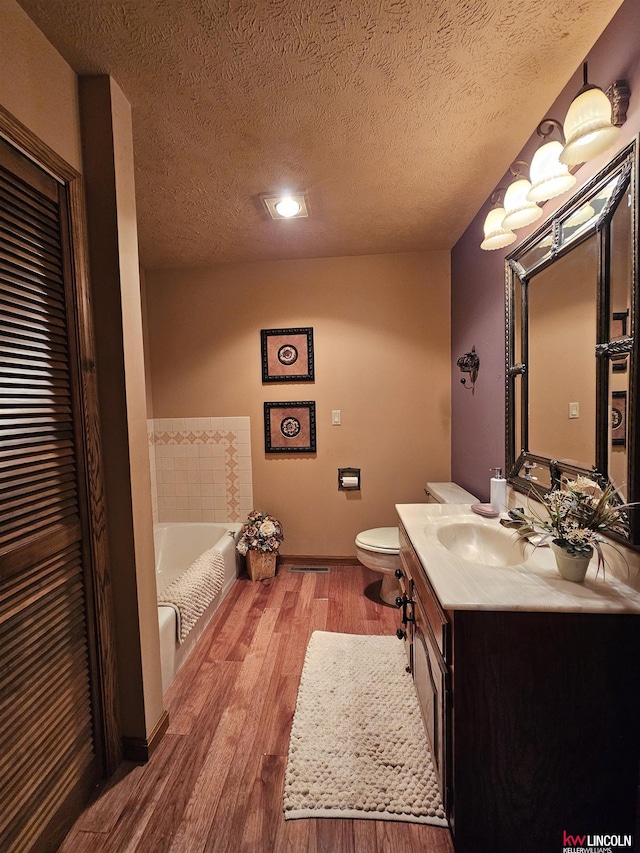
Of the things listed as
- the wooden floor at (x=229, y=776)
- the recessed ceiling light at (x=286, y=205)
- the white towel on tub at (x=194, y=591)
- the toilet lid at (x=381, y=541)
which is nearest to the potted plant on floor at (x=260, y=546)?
the white towel on tub at (x=194, y=591)

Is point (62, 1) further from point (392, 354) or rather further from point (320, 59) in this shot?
point (392, 354)

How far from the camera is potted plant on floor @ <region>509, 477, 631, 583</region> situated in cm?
97

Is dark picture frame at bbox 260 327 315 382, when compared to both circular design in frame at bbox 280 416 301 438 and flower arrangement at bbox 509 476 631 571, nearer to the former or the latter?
circular design in frame at bbox 280 416 301 438

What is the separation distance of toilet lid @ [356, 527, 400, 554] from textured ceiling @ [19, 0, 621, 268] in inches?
79.9

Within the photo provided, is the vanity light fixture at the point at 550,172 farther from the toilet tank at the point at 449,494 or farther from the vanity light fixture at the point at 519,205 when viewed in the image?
the toilet tank at the point at 449,494

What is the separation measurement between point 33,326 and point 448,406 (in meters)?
2.51

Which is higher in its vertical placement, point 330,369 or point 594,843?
point 330,369

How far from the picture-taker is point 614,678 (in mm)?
888

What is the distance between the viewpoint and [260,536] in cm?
261

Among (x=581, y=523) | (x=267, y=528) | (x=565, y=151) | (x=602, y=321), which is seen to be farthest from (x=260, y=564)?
(x=565, y=151)

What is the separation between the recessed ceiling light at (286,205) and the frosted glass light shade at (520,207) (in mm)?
1033

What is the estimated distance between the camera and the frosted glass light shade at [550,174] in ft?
3.72

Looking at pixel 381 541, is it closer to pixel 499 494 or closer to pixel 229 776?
pixel 499 494

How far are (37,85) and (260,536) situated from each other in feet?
8.05
